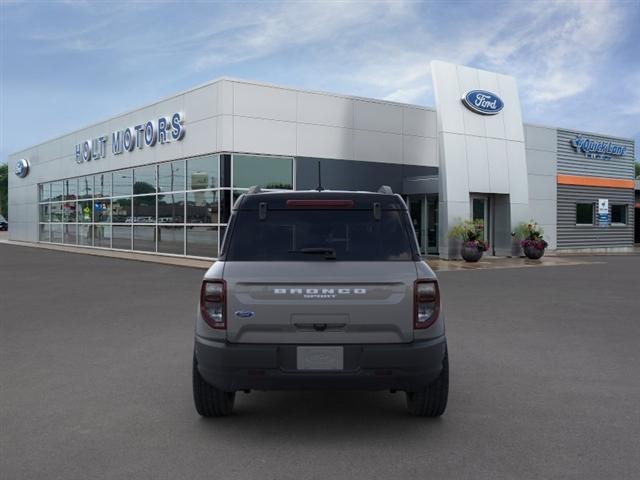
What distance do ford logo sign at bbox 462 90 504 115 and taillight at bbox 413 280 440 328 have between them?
19.8 metres

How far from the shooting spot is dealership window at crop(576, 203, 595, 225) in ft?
98.8

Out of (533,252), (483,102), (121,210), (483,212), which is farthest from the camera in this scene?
(121,210)

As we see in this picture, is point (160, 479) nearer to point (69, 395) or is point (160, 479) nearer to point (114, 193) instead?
point (69, 395)

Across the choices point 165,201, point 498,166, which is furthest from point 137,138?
point 498,166

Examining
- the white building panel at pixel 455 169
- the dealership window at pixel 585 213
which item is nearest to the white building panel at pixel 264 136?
the white building panel at pixel 455 169

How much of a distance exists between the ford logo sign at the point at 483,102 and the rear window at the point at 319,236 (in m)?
19.6

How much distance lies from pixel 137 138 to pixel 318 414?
22814mm

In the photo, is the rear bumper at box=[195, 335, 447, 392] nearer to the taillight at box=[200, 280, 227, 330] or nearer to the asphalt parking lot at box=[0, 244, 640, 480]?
the taillight at box=[200, 280, 227, 330]

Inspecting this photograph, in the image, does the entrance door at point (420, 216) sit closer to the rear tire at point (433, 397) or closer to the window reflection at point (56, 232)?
the rear tire at point (433, 397)

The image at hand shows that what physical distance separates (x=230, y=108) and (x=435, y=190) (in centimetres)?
820

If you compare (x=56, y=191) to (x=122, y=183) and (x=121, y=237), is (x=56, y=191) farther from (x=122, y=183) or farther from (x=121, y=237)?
(x=122, y=183)

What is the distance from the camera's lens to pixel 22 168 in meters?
38.8

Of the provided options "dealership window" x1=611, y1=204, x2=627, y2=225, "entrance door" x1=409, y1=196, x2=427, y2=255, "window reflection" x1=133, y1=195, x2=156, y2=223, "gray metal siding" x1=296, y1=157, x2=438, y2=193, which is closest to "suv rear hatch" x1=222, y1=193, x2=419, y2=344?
"gray metal siding" x1=296, y1=157, x2=438, y2=193

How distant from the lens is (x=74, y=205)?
3284 centimetres
